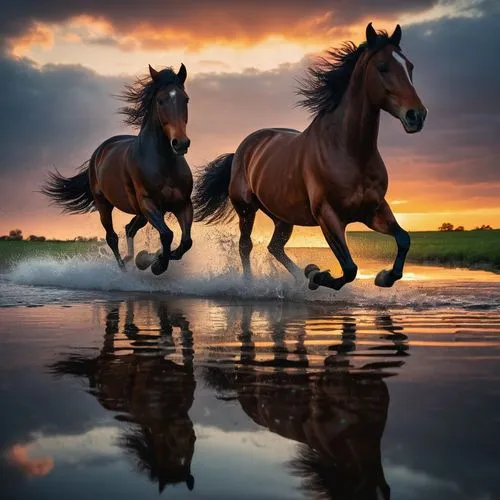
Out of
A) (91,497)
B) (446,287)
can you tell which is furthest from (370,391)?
(446,287)

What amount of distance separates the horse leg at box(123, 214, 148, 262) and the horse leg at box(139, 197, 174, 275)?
2.60 meters

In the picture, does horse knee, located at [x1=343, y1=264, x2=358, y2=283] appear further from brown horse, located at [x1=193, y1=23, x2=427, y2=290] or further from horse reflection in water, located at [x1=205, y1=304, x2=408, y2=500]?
horse reflection in water, located at [x1=205, y1=304, x2=408, y2=500]

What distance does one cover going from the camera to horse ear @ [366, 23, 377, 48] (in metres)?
8.74

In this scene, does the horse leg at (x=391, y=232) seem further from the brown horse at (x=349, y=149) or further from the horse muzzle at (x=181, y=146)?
the horse muzzle at (x=181, y=146)

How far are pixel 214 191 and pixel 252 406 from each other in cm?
975

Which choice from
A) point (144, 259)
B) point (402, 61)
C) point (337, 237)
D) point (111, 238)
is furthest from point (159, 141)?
point (111, 238)

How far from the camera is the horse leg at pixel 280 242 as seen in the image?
12.4m

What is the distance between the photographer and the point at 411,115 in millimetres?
8172

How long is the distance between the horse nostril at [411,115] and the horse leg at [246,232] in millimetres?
4486

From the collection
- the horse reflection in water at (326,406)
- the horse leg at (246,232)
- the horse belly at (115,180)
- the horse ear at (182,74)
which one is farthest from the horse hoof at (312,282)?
the horse belly at (115,180)

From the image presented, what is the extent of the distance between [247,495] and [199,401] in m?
1.43

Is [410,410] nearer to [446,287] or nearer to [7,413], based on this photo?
[7,413]

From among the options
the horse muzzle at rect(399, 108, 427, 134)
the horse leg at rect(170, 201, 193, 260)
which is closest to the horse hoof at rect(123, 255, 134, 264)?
the horse leg at rect(170, 201, 193, 260)

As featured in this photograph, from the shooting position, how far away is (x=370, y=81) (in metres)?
8.73
